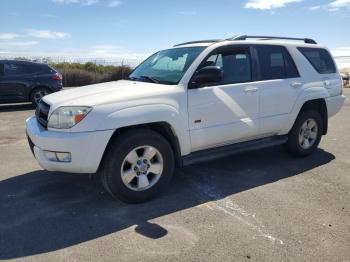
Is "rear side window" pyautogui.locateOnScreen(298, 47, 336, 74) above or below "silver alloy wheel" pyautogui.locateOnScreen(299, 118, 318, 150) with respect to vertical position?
above

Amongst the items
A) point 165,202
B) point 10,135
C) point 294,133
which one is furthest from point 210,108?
point 10,135

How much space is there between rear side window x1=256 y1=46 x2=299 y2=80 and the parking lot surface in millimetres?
1338

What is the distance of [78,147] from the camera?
3945 millimetres

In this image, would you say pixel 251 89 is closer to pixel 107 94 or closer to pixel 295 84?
pixel 295 84

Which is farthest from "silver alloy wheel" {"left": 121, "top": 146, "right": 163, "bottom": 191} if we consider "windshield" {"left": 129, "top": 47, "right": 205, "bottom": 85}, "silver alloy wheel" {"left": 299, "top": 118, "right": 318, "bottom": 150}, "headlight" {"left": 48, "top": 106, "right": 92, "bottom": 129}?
"silver alloy wheel" {"left": 299, "top": 118, "right": 318, "bottom": 150}

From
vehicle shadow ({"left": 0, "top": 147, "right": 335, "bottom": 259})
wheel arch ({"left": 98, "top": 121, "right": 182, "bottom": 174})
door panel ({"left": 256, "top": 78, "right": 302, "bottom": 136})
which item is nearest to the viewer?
vehicle shadow ({"left": 0, "top": 147, "right": 335, "bottom": 259})

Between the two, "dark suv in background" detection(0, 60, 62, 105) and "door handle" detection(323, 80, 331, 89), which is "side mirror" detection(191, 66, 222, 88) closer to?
"door handle" detection(323, 80, 331, 89)

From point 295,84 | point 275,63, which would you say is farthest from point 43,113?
point 295,84

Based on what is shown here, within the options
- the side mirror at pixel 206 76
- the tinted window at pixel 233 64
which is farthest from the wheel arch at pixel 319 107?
the side mirror at pixel 206 76

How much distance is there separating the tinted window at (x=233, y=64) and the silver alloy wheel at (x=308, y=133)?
1.47 meters

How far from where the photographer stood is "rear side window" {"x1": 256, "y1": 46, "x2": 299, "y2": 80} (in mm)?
5457

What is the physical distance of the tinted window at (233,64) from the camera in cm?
503

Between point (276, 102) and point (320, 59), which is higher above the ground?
point (320, 59)

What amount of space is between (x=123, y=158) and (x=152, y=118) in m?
0.54
